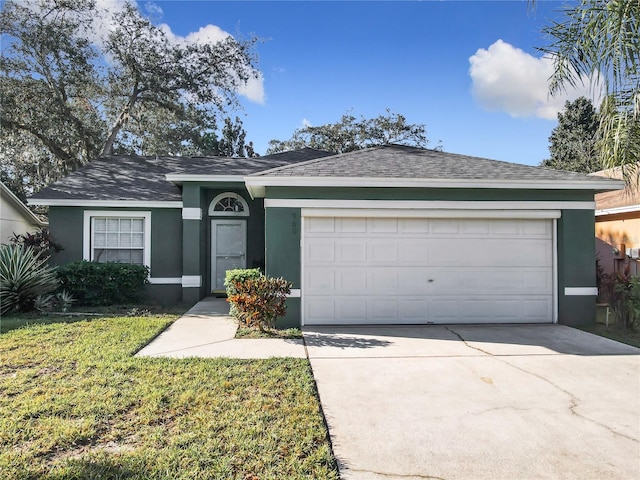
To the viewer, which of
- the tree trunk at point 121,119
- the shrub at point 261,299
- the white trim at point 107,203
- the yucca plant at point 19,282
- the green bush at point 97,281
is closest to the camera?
the shrub at point 261,299

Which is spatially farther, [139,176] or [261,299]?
[139,176]

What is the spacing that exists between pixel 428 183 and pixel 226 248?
22.4 ft

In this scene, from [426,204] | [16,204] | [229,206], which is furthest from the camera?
[16,204]

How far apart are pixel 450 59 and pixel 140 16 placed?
566 inches

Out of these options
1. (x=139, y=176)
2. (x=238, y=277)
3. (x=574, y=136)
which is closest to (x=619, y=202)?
(x=238, y=277)

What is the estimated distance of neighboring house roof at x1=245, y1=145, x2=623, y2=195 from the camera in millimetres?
7738

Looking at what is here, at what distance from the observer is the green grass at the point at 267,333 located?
23.3 ft

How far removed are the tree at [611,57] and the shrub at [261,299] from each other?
554 centimetres

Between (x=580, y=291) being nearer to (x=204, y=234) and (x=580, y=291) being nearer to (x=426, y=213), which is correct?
(x=426, y=213)

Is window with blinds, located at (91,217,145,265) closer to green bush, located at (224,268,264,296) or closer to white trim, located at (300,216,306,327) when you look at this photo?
green bush, located at (224,268,264,296)

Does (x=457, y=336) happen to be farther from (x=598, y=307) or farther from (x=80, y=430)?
(x=80, y=430)

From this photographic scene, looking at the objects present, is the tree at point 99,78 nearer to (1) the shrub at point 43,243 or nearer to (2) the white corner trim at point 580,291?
(1) the shrub at point 43,243

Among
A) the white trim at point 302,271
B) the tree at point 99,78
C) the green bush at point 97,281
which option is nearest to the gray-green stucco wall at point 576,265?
the white trim at point 302,271

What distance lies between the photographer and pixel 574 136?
27422mm
